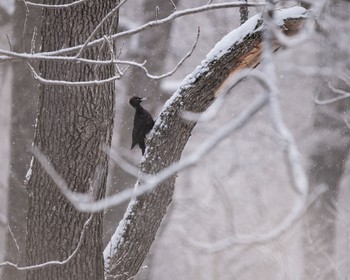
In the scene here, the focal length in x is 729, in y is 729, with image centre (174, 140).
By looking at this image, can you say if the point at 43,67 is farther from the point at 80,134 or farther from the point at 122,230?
the point at 122,230

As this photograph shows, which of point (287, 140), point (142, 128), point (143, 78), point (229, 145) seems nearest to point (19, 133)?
point (143, 78)

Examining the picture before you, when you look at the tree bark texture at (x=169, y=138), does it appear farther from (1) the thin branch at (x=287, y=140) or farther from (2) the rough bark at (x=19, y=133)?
(2) the rough bark at (x=19, y=133)

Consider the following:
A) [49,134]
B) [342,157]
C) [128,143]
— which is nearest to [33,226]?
[49,134]

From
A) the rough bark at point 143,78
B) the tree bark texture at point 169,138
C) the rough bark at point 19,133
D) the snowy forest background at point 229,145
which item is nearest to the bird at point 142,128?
the snowy forest background at point 229,145

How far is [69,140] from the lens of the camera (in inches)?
157

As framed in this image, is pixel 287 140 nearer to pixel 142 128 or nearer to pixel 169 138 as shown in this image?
pixel 169 138

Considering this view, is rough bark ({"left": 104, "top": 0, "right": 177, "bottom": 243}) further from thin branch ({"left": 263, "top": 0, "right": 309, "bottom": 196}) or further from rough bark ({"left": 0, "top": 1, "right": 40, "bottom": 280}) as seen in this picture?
thin branch ({"left": 263, "top": 0, "right": 309, "bottom": 196})

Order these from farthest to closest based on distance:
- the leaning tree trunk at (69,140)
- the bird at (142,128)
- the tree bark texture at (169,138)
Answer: the bird at (142,128), the tree bark texture at (169,138), the leaning tree trunk at (69,140)

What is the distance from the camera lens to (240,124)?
1854 millimetres

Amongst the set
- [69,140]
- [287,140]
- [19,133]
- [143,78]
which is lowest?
[19,133]

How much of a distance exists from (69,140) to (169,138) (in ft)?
1.91

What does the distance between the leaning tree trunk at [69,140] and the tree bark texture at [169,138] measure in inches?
11.2

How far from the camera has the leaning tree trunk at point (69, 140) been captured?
3.97 m

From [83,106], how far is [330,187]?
524 centimetres
